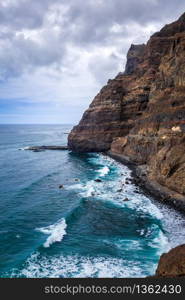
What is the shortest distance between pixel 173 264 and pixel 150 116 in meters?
58.0

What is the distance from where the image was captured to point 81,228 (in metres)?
34.4

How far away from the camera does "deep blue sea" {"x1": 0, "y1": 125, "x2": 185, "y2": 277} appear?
25.5 meters

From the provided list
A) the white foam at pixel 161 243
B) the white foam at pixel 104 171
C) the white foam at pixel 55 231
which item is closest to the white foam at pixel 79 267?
the white foam at pixel 55 231

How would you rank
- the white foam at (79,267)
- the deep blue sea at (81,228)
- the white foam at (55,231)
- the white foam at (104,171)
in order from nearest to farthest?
the white foam at (79,267), the deep blue sea at (81,228), the white foam at (55,231), the white foam at (104,171)

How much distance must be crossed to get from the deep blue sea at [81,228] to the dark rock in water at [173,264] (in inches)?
297

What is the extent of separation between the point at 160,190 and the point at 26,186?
89.0 ft

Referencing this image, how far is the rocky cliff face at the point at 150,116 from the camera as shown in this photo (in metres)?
50.5

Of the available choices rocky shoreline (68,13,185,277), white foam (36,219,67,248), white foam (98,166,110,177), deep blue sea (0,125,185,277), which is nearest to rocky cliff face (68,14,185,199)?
rocky shoreline (68,13,185,277)

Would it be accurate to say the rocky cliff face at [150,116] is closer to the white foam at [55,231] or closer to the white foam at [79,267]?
the white foam at [55,231]

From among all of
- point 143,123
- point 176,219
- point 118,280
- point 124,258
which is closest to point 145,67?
point 143,123

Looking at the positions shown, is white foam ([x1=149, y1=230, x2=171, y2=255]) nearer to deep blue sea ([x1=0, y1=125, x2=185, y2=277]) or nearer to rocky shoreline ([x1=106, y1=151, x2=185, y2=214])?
deep blue sea ([x1=0, y1=125, x2=185, y2=277])

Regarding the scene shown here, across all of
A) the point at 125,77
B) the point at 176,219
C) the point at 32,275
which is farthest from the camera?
the point at 125,77

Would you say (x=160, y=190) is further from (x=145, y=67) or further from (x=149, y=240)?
(x=145, y=67)

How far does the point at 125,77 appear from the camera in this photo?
110 m
